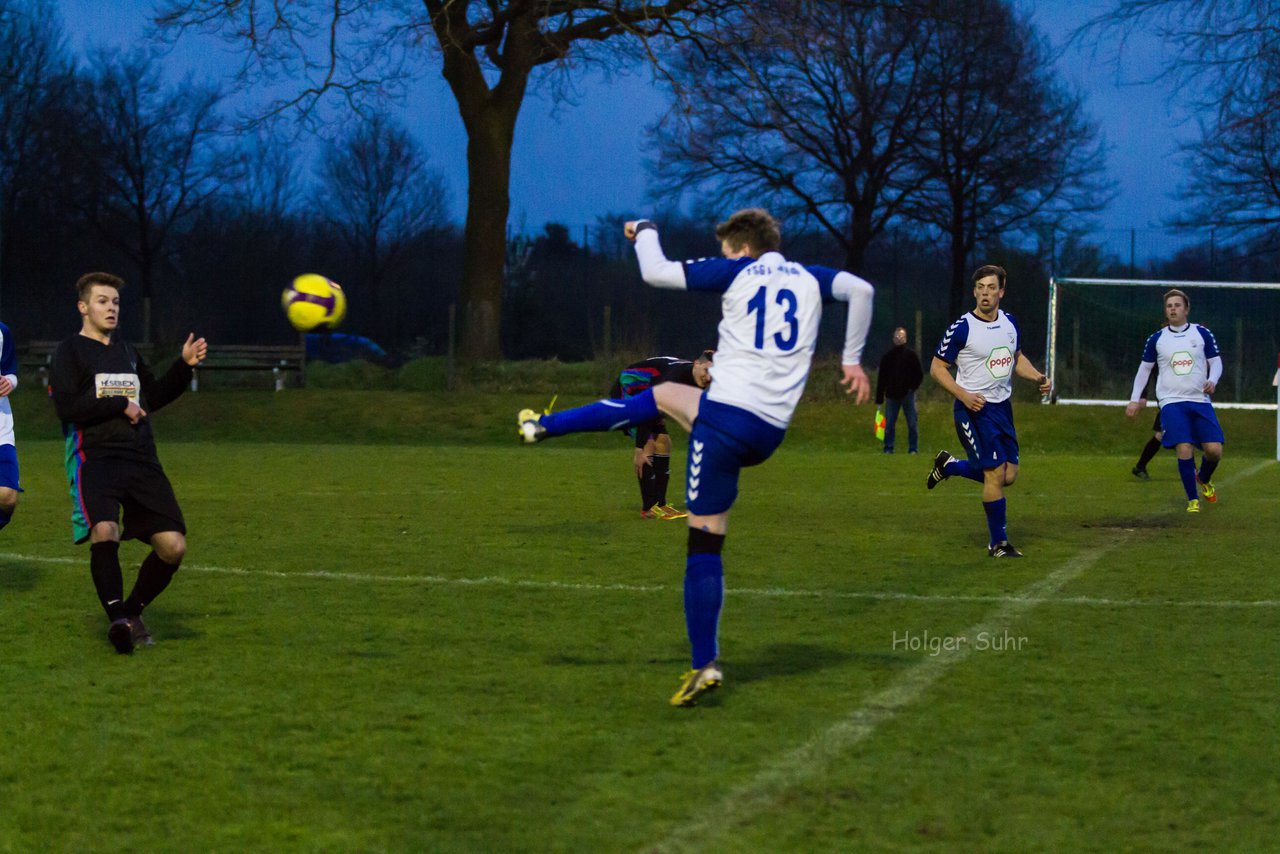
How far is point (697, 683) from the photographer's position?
5.64m

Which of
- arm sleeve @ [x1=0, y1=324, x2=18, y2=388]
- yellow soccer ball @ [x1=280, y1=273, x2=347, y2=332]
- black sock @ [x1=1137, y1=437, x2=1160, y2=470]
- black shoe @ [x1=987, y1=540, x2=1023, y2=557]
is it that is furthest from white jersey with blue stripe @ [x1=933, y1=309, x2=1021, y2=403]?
black sock @ [x1=1137, y1=437, x2=1160, y2=470]

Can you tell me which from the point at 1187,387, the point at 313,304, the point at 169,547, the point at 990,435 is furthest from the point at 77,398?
the point at 1187,387

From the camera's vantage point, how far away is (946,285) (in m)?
43.1

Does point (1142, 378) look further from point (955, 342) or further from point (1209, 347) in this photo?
point (955, 342)

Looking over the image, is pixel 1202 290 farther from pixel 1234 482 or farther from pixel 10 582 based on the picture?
pixel 10 582

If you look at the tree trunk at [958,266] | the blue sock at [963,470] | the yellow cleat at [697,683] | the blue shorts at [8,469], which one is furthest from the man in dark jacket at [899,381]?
the tree trunk at [958,266]

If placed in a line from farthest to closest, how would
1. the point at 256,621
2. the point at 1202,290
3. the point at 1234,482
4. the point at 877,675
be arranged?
the point at 1202,290 → the point at 1234,482 → the point at 256,621 → the point at 877,675

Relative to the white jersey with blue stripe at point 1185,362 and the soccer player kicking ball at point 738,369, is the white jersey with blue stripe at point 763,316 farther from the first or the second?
the white jersey with blue stripe at point 1185,362

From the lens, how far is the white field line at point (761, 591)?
27.3 feet

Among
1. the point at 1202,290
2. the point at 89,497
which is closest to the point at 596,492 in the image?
the point at 89,497

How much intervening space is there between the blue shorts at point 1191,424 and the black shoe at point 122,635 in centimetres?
1016

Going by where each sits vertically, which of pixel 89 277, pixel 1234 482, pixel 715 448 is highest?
pixel 89 277

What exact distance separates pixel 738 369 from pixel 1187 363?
30.3 feet

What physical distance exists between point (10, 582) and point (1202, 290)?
26133 millimetres
